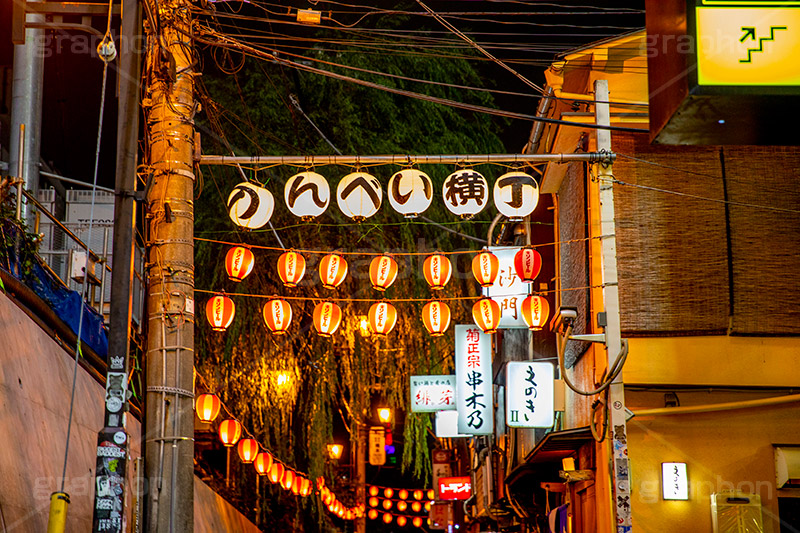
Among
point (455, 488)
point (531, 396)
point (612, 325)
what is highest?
point (612, 325)

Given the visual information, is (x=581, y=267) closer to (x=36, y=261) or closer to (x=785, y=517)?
(x=785, y=517)

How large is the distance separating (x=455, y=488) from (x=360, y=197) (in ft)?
95.0

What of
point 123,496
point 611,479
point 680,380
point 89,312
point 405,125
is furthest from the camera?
point 405,125

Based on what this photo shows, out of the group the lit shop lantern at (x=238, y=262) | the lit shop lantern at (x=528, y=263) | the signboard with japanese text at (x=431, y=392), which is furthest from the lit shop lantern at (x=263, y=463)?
the lit shop lantern at (x=528, y=263)

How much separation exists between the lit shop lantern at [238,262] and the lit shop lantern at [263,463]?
33.2ft

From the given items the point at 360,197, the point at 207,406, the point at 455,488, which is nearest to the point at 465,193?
the point at 360,197

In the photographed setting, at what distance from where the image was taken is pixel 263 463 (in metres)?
23.7

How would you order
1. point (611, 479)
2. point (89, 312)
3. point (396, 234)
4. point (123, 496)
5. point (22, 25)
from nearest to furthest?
point (123, 496) < point (22, 25) < point (611, 479) < point (89, 312) < point (396, 234)

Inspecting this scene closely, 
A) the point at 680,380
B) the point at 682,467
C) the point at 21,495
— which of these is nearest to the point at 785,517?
the point at 682,467

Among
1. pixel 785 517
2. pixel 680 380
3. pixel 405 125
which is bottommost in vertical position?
pixel 785 517

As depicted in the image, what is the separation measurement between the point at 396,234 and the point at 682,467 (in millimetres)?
7816

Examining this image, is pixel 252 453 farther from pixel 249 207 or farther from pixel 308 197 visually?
pixel 308 197

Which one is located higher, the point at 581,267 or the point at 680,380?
the point at 581,267

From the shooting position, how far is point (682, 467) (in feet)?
40.9
